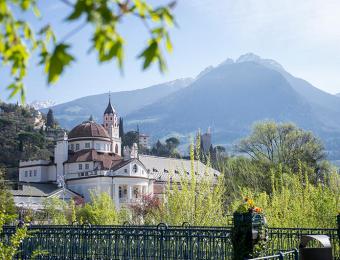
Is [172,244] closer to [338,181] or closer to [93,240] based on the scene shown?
[93,240]

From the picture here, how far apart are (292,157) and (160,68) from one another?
52.7 meters

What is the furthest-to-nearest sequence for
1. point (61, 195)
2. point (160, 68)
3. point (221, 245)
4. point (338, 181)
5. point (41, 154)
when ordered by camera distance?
point (41, 154)
point (61, 195)
point (338, 181)
point (221, 245)
point (160, 68)

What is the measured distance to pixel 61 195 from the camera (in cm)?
7194

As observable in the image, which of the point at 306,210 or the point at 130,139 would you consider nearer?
the point at 306,210

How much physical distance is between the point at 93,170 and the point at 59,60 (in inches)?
2991

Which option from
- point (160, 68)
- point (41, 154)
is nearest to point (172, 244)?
point (160, 68)

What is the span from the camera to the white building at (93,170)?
75875 mm

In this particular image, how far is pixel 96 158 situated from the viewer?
260 feet

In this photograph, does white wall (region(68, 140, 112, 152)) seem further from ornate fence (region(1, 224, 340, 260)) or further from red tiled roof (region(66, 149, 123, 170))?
ornate fence (region(1, 224, 340, 260))

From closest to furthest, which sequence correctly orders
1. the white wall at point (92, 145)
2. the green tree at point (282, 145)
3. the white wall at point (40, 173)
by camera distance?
the green tree at point (282, 145) → the white wall at point (40, 173) → the white wall at point (92, 145)

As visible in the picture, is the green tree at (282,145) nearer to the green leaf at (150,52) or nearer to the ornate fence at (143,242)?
the ornate fence at (143,242)

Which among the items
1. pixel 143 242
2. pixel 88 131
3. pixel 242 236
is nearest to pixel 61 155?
pixel 88 131

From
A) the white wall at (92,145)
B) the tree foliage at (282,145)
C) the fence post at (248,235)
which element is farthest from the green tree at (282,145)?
the fence post at (248,235)

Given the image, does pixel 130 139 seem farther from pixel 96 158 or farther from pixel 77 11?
pixel 77 11
